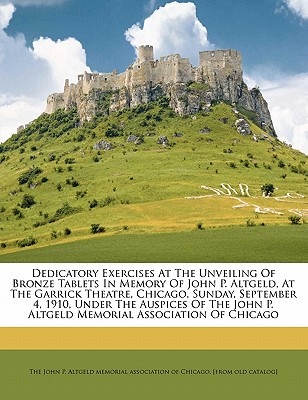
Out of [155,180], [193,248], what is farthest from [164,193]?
[193,248]

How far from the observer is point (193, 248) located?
5925 cm

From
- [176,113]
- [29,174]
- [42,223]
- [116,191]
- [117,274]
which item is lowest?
[117,274]

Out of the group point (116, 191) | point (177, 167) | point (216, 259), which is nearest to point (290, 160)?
point (177, 167)

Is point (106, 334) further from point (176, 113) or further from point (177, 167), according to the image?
point (176, 113)

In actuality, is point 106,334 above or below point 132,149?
below

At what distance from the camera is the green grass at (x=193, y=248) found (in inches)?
2087

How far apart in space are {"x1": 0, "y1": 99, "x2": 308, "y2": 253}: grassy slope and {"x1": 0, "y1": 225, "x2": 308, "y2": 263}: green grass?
8.26 metres

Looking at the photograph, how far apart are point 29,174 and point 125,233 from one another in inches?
3187

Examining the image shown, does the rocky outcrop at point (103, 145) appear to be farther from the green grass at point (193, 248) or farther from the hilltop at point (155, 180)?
the green grass at point (193, 248)

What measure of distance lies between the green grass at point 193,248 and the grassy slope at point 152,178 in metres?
8.26

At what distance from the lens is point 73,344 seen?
31250 millimetres

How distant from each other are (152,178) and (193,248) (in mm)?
70038

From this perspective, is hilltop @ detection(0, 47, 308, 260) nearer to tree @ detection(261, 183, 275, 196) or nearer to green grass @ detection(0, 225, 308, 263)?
tree @ detection(261, 183, 275, 196)

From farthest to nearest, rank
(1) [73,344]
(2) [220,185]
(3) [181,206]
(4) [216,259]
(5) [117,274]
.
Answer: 1. (2) [220,185]
2. (3) [181,206]
3. (4) [216,259]
4. (5) [117,274]
5. (1) [73,344]
